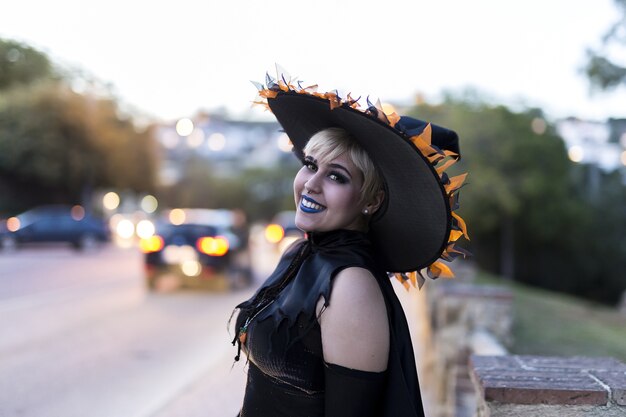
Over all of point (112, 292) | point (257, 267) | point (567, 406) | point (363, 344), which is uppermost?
point (363, 344)

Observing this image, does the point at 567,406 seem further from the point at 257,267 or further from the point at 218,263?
the point at 257,267

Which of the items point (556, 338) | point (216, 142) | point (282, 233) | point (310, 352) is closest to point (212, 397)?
point (310, 352)

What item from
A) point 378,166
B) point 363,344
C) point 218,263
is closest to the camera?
point 363,344

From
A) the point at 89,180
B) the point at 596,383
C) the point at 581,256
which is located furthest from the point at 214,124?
the point at 596,383

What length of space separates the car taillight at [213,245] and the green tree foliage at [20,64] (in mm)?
6844

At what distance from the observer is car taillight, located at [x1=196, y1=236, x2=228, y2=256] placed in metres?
13.5

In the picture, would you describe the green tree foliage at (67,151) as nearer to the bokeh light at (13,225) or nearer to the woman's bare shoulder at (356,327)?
the bokeh light at (13,225)

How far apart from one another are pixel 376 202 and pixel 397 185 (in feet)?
0.39

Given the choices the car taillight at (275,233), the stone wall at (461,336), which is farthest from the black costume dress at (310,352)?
the car taillight at (275,233)

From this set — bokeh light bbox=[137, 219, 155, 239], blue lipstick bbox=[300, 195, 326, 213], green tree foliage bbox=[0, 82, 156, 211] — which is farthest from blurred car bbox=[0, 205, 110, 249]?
blue lipstick bbox=[300, 195, 326, 213]

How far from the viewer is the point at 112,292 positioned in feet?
41.3

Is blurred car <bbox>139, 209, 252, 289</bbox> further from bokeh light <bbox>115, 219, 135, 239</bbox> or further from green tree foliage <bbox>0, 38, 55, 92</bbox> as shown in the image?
bokeh light <bbox>115, 219, 135, 239</bbox>

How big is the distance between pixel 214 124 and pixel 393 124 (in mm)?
83036

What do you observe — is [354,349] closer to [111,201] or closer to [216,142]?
[111,201]
